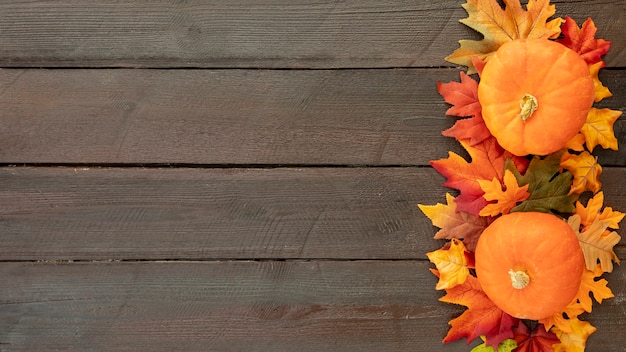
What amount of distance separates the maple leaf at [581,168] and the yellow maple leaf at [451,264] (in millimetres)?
248

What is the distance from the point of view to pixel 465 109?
104 centimetres

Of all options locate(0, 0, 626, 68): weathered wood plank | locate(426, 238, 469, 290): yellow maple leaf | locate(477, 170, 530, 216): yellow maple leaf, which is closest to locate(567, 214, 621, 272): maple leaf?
locate(477, 170, 530, 216): yellow maple leaf

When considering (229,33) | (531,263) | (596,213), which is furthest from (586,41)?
(229,33)

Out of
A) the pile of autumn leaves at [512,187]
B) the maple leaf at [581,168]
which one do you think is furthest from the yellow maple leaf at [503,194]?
the maple leaf at [581,168]

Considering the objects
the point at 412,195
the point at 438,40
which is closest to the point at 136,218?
the point at 412,195

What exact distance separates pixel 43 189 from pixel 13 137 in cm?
12

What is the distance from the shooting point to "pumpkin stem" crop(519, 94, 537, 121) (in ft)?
3.04

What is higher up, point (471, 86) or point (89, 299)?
point (471, 86)

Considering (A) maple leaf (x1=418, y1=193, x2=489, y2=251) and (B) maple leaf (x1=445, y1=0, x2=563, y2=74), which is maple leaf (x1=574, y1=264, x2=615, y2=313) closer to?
(A) maple leaf (x1=418, y1=193, x2=489, y2=251)

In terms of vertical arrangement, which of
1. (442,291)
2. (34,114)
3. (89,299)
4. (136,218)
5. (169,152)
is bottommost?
(442,291)

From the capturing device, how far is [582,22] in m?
1.05

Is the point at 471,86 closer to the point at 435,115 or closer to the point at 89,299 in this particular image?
the point at 435,115

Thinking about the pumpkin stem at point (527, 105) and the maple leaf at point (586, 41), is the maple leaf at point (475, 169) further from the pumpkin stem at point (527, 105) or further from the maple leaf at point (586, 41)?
the maple leaf at point (586, 41)

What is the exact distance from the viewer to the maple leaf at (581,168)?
41.1 inches
